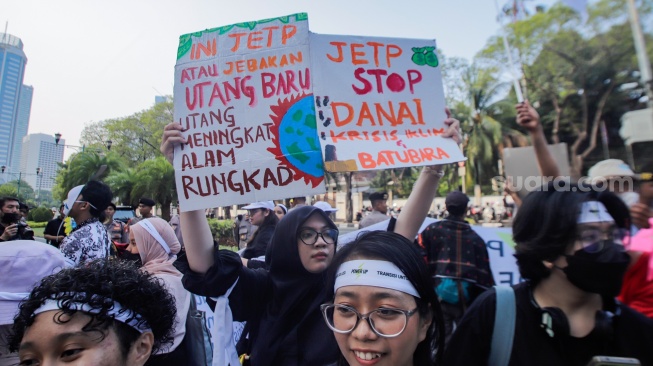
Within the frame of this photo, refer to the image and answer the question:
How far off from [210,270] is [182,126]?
2.63 feet

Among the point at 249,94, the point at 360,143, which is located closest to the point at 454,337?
the point at 360,143

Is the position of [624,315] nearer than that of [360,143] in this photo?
Yes

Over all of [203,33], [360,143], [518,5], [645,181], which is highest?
[518,5]

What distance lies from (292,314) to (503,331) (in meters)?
1.04

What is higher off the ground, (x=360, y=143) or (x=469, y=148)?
(x=469, y=148)

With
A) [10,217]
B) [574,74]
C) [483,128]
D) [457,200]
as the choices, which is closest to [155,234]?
[457,200]

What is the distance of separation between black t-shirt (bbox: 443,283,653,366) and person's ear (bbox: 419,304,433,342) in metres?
0.12

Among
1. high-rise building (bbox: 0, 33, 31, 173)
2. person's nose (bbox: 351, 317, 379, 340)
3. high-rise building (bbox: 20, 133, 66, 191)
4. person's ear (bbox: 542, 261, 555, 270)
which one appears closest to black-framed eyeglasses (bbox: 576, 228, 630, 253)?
person's ear (bbox: 542, 261, 555, 270)

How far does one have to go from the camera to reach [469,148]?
3112 cm

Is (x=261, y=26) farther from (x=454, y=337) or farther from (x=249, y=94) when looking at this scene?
(x=454, y=337)

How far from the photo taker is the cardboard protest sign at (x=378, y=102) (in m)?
2.29

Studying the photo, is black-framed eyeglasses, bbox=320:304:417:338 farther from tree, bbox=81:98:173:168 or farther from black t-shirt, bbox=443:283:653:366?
tree, bbox=81:98:173:168

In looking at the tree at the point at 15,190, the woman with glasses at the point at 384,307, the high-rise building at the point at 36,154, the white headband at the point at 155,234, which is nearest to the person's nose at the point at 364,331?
the woman with glasses at the point at 384,307

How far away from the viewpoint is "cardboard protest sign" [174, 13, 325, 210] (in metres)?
2.20
